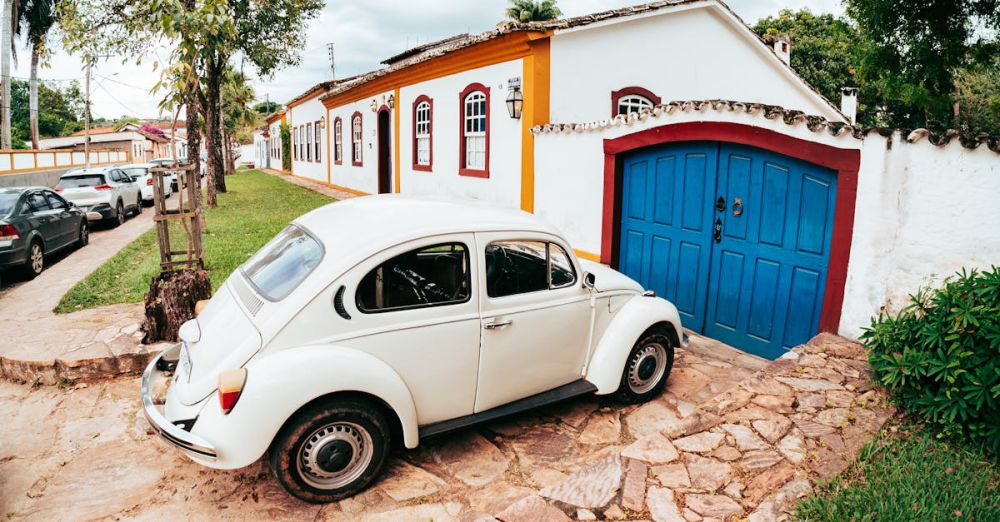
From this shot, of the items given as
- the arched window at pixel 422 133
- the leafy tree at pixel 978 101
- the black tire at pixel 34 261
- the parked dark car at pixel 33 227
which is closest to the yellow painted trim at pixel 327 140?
the arched window at pixel 422 133

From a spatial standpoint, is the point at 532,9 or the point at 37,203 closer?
the point at 37,203

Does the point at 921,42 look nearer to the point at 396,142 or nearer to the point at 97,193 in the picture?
the point at 396,142

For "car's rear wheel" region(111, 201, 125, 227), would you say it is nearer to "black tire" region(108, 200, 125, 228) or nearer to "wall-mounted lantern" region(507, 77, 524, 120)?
"black tire" region(108, 200, 125, 228)

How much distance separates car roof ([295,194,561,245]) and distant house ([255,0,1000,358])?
278cm

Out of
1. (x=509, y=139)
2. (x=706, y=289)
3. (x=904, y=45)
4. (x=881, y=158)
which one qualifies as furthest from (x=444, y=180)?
(x=904, y=45)

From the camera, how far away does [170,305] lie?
5789mm

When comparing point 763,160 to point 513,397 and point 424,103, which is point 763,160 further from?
point 424,103

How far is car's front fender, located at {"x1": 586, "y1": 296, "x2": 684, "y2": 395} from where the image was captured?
4.50m

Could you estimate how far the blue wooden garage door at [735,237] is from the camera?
568 cm

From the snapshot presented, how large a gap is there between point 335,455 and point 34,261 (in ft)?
30.0

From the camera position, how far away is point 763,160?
5.96m

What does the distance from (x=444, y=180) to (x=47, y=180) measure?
65.5 feet

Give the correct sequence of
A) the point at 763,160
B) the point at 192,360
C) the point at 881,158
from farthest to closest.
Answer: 1. the point at 763,160
2. the point at 881,158
3. the point at 192,360

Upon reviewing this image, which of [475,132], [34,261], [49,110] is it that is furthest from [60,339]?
[49,110]
